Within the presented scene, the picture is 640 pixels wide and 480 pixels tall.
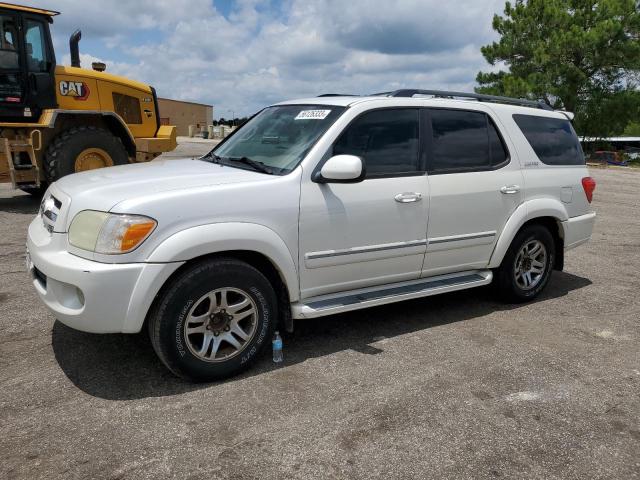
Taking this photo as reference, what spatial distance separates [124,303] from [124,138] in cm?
758

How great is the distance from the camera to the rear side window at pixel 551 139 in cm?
498

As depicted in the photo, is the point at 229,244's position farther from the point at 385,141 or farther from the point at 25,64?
the point at 25,64

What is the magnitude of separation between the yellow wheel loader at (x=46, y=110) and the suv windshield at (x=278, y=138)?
203 inches

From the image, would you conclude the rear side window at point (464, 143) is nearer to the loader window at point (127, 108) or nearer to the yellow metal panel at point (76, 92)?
the yellow metal panel at point (76, 92)

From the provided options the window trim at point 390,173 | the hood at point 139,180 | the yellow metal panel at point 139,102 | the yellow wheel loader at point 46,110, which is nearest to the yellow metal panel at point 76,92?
the yellow wheel loader at point 46,110

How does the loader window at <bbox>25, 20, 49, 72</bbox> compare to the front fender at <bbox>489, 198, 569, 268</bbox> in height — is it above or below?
above

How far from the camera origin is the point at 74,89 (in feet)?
29.9

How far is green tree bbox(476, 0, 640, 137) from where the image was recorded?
2680 centimetres

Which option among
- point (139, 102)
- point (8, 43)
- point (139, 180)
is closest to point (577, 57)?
point (139, 102)

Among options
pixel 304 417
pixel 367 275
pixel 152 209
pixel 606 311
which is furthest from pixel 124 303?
pixel 606 311

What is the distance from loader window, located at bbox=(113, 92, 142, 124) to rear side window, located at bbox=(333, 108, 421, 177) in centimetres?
730

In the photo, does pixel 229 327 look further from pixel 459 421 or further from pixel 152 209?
pixel 459 421

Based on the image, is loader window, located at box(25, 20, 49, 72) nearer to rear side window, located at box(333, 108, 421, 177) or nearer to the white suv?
the white suv

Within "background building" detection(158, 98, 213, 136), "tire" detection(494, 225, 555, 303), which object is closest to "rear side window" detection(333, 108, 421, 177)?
"tire" detection(494, 225, 555, 303)
